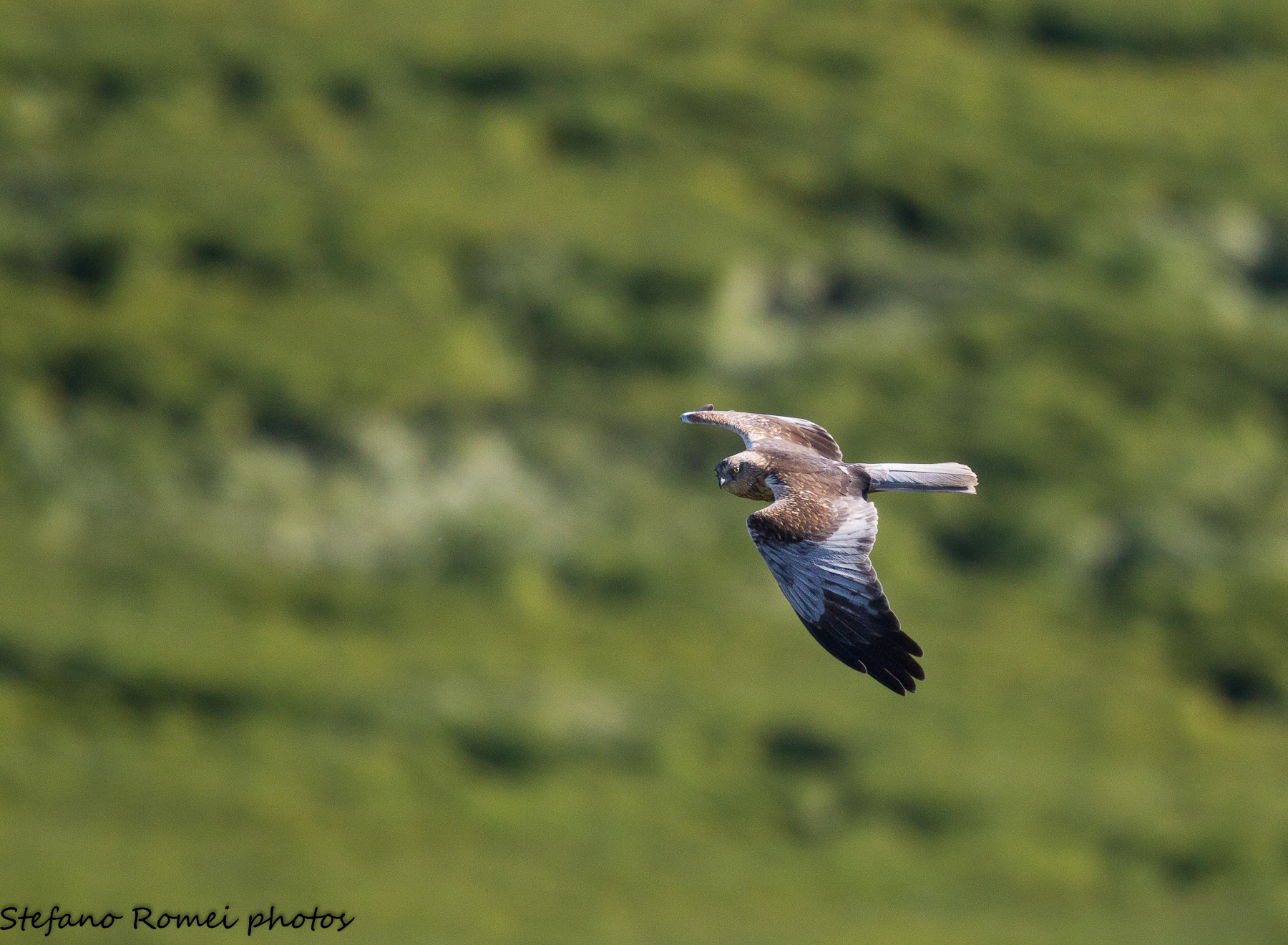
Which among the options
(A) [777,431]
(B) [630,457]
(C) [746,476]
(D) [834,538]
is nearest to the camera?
(D) [834,538]

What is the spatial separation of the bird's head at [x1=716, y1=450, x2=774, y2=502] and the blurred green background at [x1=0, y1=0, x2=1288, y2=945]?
2598 cm

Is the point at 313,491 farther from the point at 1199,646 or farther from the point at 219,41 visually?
the point at 1199,646

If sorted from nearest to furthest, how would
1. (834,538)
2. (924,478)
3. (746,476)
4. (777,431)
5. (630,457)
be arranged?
1. (834,538)
2. (924,478)
3. (746,476)
4. (777,431)
5. (630,457)

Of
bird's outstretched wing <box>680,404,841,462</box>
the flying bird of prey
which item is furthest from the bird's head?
bird's outstretched wing <box>680,404,841,462</box>

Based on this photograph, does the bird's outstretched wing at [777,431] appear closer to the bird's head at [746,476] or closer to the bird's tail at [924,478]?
the bird's head at [746,476]

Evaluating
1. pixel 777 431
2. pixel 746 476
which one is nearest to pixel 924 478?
pixel 746 476

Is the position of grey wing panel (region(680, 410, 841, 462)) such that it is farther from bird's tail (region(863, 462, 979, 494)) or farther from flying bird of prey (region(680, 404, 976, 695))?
bird's tail (region(863, 462, 979, 494))

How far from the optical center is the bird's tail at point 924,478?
41.2ft

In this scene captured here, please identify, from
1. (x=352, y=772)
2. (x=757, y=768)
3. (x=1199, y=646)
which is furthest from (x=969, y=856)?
(x=352, y=772)

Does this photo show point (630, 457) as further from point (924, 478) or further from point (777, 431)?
point (924, 478)

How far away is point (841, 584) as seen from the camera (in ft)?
37.3

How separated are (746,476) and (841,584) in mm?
2289

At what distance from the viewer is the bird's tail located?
494 inches

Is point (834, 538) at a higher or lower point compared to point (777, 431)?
lower
